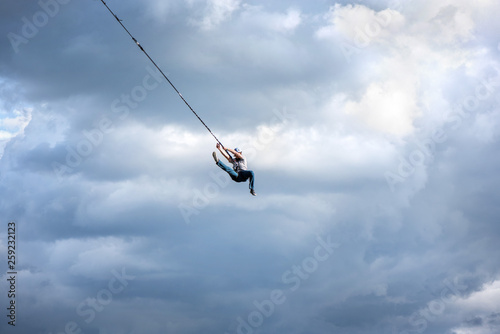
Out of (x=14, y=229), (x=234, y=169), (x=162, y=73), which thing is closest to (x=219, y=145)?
(x=234, y=169)

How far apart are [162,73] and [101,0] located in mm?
6112

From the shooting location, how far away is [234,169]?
52875mm

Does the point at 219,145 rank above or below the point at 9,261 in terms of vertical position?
above

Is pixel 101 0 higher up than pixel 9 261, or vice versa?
pixel 101 0

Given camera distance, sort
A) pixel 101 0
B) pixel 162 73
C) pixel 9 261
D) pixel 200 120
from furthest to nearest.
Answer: pixel 9 261
pixel 200 120
pixel 162 73
pixel 101 0

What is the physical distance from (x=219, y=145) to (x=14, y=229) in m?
24.7

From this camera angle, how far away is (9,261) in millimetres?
62062

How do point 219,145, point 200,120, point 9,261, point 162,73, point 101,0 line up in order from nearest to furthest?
point 101,0
point 162,73
point 200,120
point 219,145
point 9,261

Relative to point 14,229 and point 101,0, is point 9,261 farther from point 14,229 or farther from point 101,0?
point 101,0

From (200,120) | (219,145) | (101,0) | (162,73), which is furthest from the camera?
(219,145)

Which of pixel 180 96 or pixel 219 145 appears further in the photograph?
pixel 219 145

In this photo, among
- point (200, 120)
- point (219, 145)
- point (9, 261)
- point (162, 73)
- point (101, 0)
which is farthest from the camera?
point (9, 261)

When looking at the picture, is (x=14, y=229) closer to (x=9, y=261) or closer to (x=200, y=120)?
(x=9, y=261)

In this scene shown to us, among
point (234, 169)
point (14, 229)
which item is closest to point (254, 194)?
point (234, 169)
